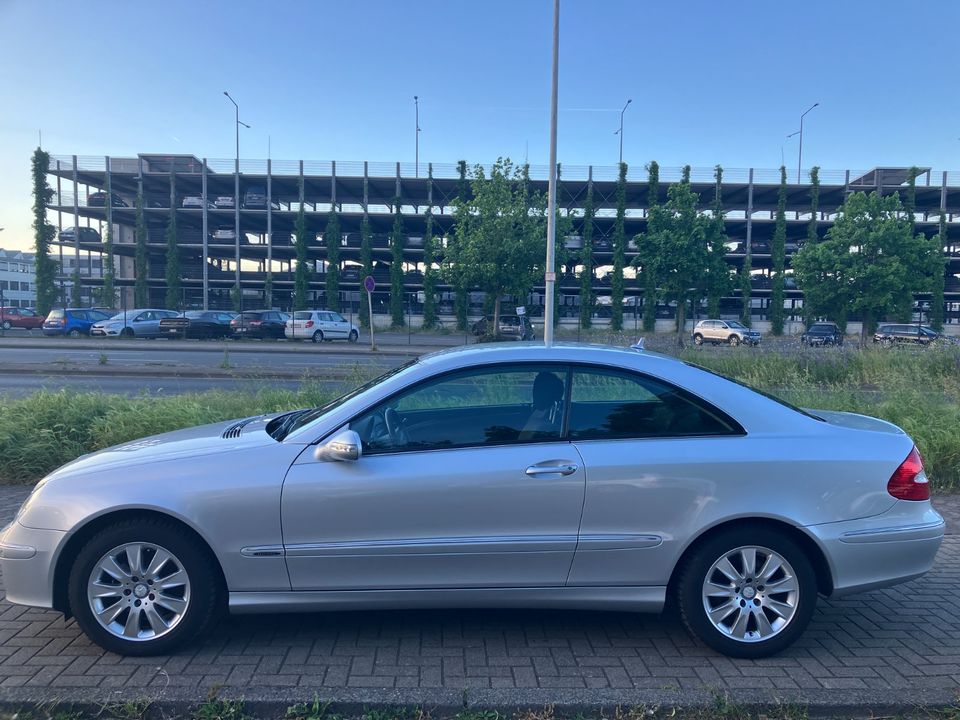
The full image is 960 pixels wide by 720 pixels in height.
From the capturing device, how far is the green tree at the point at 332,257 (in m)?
53.5

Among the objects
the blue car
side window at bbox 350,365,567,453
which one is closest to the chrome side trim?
side window at bbox 350,365,567,453

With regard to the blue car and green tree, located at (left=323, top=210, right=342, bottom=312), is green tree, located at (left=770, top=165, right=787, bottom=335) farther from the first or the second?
the blue car

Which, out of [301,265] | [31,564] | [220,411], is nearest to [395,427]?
[31,564]

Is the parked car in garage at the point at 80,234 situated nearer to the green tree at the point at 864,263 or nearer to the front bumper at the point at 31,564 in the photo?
the green tree at the point at 864,263

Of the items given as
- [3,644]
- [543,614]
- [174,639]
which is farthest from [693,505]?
[3,644]

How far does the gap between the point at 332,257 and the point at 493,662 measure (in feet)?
172

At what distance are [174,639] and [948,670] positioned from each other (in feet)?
12.8

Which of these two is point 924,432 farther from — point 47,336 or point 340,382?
point 47,336

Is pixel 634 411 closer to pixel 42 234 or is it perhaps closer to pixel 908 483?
pixel 908 483

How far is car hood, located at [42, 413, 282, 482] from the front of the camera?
3525 millimetres

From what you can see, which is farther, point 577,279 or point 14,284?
point 14,284

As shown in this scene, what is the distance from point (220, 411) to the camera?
8.02 meters

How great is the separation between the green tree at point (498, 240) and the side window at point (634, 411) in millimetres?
28782

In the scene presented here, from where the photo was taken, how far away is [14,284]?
284 ft
